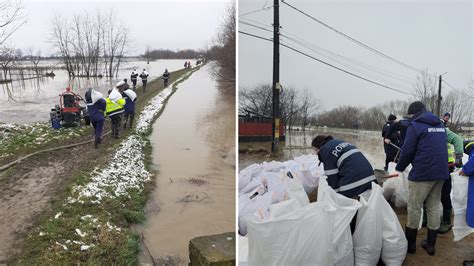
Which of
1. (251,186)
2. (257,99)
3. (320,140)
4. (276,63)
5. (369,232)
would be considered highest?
(276,63)

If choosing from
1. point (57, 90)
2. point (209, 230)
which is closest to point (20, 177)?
point (209, 230)

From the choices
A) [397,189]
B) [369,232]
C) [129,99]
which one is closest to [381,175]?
[397,189]

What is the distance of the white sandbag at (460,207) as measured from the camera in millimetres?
2027

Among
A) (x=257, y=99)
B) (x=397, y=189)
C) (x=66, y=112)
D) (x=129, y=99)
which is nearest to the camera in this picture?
(x=257, y=99)

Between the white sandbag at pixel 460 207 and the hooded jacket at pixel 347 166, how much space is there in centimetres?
52

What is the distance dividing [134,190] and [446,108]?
2.99 m

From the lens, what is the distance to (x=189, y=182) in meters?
4.62

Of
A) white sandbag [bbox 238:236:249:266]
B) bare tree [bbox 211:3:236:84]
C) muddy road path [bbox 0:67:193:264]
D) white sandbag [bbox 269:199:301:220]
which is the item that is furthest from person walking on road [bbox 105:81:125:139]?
white sandbag [bbox 269:199:301:220]

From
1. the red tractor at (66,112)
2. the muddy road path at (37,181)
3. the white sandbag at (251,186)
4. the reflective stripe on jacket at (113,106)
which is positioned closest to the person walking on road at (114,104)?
the reflective stripe on jacket at (113,106)

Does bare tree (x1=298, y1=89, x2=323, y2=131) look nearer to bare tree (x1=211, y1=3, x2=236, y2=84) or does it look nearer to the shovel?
bare tree (x1=211, y1=3, x2=236, y2=84)

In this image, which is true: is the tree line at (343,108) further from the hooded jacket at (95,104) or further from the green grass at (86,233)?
the hooded jacket at (95,104)

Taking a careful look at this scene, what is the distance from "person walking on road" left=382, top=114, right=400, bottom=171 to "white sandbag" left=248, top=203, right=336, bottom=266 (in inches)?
34.7

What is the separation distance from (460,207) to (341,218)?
0.83 metres

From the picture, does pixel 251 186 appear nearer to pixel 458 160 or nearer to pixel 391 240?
pixel 391 240
